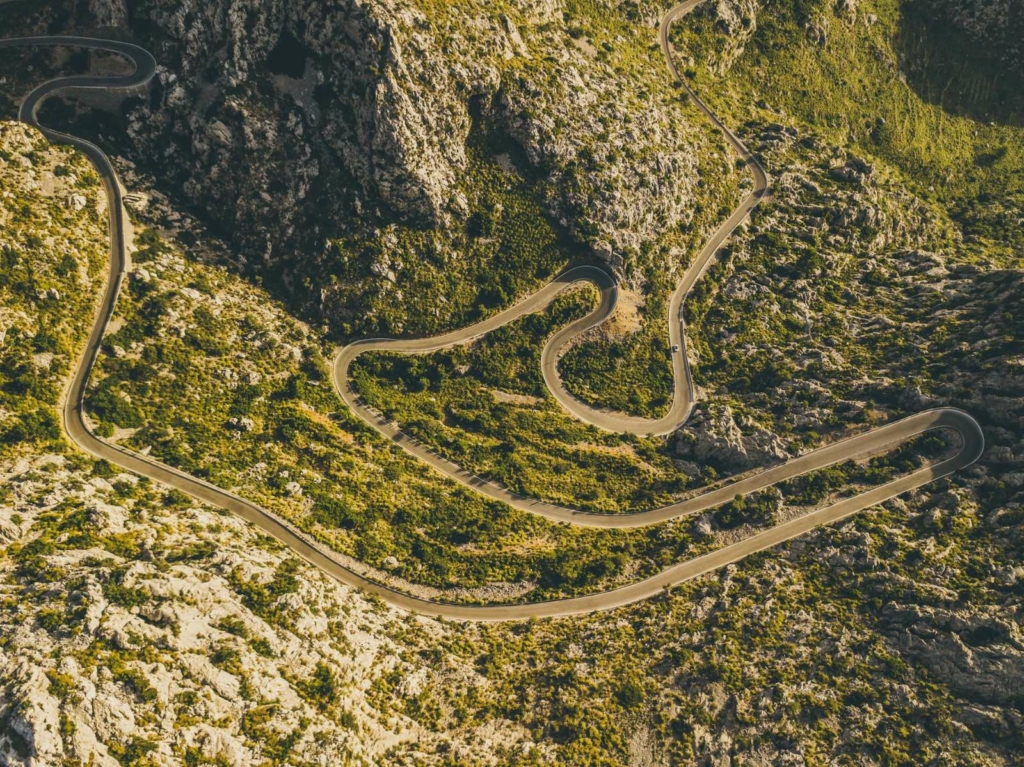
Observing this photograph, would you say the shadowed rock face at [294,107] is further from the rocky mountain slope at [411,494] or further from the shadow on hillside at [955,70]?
the shadow on hillside at [955,70]

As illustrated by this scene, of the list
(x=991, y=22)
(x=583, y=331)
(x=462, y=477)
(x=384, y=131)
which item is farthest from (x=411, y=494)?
(x=991, y=22)

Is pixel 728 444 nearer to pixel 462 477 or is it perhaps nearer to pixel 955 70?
pixel 462 477

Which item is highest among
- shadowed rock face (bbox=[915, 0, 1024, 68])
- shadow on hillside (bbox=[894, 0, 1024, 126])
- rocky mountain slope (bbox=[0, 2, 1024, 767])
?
shadowed rock face (bbox=[915, 0, 1024, 68])

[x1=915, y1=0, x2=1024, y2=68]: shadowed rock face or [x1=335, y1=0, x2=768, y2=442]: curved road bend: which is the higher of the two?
[x1=915, y1=0, x2=1024, y2=68]: shadowed rock face

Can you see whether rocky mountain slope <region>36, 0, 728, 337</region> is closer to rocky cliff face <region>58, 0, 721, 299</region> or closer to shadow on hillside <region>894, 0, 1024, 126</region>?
rocky cliff face <region>58, 0, 721, 299</region>

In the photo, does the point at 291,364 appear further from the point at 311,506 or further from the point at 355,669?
the point at 355,669

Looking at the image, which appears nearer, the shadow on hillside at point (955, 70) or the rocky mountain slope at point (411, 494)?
the rocky mountain slope at point (411, 494)

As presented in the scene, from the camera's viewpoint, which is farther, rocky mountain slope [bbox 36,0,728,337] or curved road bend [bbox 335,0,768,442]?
curved road bend [bbox 335,0,768,442]

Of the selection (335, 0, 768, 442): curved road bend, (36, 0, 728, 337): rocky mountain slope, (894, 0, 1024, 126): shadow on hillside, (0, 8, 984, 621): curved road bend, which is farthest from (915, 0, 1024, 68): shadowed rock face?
(0, 8, 984, 621): curved road bend

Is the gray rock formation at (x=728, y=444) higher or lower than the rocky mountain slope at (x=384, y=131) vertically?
lower

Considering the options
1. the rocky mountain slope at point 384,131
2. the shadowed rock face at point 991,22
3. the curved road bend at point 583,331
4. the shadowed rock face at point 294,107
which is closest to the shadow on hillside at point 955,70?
the shadowed rock face at point 991,22
